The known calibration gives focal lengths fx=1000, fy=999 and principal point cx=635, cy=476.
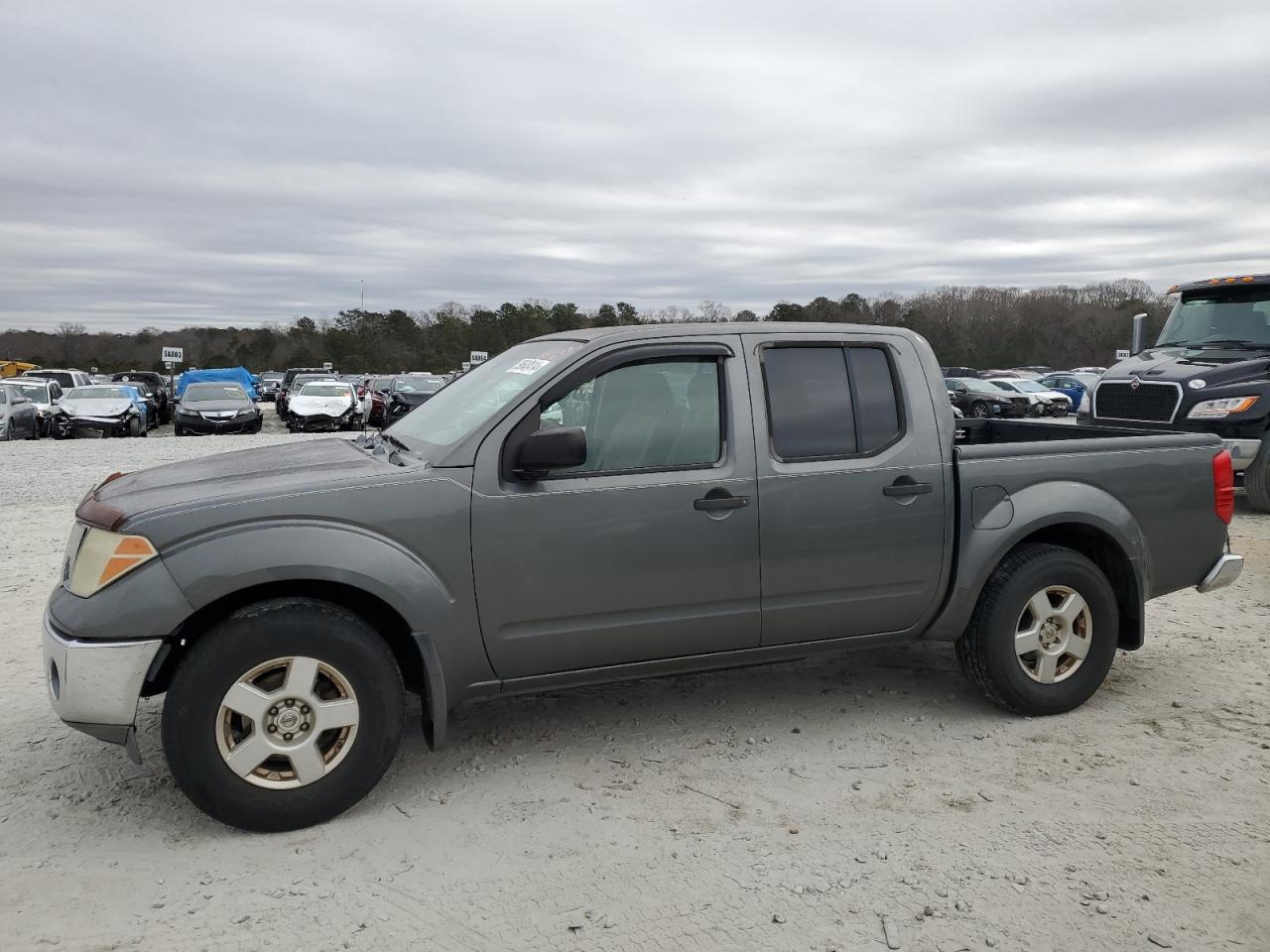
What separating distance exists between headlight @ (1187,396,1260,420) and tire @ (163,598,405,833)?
9.44m

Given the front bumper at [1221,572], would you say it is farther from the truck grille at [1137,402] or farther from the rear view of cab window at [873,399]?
the truck grille at [1137,402]

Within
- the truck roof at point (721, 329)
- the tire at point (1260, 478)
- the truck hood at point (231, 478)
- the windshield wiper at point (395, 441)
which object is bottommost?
the tire at point (1260, 478)

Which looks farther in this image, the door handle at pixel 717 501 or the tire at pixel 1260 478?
the tire at pixel 1260 478

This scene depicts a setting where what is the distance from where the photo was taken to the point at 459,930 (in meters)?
3.00

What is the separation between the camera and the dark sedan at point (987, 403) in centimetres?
3431

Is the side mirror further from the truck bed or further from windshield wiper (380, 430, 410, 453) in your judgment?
the truck bed

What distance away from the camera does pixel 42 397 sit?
87.8 ft

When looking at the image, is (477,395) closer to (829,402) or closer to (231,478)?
(231,478)

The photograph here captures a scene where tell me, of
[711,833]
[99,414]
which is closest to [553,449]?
[711,833]

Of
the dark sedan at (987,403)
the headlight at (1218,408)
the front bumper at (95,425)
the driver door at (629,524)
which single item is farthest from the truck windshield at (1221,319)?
the front bumper at (95,425)

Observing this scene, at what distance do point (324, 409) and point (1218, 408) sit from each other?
20959 mm

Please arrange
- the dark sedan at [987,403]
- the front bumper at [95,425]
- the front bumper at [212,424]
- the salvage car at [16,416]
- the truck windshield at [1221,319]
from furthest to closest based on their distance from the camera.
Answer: the dark sedan at [987,403] < the front bumper at [95,425] < the front bumper at [212,424] < the salvage car at [16,416] < the truck windshield at [1221,319]

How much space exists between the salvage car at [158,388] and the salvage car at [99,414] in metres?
9.15

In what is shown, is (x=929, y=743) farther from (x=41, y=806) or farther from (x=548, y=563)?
(x=41, y=806)
